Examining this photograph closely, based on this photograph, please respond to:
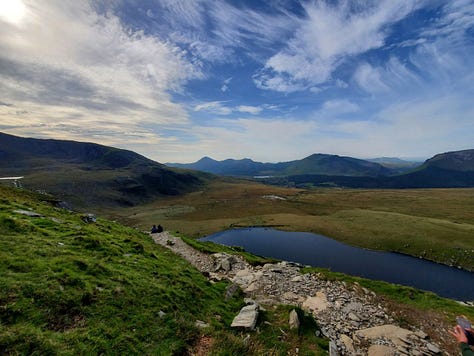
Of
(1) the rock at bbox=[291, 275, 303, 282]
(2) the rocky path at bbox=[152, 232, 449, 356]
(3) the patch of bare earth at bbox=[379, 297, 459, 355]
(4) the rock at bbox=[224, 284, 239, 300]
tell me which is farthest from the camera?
Result: (1) the rock at bbox=[291, 275, 303, 282]

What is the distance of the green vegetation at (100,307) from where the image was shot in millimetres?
8836

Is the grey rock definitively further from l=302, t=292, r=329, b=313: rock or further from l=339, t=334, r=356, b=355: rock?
l=302, t=292, r=329, b=313: rock

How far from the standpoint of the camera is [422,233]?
63.4 meters

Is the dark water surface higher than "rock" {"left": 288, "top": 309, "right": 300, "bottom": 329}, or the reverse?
"rock" {"left": 288, "top": 309, "right": 300, "bottom": 329}

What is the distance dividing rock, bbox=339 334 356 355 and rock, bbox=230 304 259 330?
5.69 m

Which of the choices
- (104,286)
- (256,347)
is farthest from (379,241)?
(104,286)

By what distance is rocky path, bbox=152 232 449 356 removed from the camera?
47.9 feet

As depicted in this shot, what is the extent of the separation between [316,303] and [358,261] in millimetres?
39482

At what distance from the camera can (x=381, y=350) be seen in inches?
551

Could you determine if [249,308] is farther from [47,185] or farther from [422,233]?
[47,185]

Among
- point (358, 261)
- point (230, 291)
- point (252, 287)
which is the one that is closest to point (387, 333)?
point (252, 287)

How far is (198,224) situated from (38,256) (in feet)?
248

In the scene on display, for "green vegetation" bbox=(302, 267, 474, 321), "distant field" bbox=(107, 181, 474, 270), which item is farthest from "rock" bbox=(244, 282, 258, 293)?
"distant field" bbox=(107, 181, 474, 270)

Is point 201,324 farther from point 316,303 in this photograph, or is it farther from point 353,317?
point 353,317
